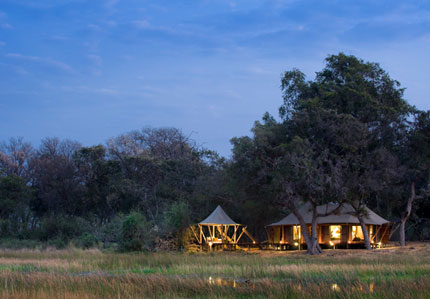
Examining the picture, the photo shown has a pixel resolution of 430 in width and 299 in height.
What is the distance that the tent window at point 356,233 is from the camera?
Result: 33256 mm

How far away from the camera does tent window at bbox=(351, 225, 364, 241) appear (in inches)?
1309

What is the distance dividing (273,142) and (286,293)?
17.2m

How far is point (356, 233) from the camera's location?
3378cm

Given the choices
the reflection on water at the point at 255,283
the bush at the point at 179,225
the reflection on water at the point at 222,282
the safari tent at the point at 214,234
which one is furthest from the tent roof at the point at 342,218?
the reflection on water at the point at 255,283

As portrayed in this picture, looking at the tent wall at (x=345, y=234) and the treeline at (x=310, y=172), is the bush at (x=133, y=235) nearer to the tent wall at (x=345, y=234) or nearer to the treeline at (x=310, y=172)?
the treeline at (x=310, y=172)

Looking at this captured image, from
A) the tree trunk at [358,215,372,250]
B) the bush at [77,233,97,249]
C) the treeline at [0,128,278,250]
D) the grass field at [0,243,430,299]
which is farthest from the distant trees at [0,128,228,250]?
Answer: the grass field at [0,243,430,299]

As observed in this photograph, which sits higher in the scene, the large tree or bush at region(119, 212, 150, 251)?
the large tree

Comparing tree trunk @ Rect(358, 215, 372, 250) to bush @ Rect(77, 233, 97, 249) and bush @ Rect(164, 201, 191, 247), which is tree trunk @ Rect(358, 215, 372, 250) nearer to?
bush @ Rect(164, 201, 191, 247)

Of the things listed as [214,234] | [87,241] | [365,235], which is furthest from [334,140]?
[87,241]

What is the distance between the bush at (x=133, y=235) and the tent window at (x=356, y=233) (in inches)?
523

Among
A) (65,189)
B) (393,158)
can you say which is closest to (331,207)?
(393,158)

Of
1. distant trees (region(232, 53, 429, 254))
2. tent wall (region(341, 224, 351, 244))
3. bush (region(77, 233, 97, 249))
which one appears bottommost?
bush (region(77, 233, 97, 249))

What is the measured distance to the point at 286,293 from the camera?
1263 centimetres

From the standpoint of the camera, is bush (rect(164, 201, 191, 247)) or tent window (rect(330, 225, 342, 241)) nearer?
bush (rect(164, 201, 191, 247))
